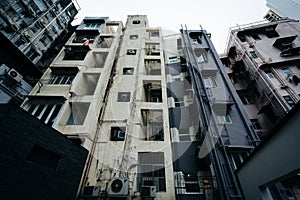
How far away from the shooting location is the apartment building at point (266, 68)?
12.8 meters

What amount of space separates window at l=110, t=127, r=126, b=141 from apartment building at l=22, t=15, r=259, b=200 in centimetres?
7

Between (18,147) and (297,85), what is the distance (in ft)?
65.8

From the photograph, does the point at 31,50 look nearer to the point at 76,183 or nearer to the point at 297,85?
the point at 76,183

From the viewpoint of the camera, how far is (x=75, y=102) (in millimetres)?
10359

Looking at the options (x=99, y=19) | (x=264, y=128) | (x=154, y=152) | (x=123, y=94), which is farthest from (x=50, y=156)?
(x=99, y=19)

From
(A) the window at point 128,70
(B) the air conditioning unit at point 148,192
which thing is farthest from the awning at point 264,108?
(A) the window at point 128,70

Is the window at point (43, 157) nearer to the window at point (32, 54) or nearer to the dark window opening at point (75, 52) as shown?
the dark window opening at point (75, 52)

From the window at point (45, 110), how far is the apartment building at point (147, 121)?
0.18 feet

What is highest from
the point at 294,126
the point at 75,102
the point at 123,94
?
the point at 123,94

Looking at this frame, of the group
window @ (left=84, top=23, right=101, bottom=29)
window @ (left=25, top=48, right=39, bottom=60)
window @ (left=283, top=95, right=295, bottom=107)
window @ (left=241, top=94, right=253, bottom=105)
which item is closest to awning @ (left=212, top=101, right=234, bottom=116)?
window @ (left=283, top=95, right=295, bottom=107)

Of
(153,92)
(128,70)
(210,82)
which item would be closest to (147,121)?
(153,92)

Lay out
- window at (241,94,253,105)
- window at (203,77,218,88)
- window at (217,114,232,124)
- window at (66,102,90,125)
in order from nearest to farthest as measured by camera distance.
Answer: window at (66,102,90,125) → window at (217,114,232,124) → window at (203,77,218,88) → window at (241,94,253,105)

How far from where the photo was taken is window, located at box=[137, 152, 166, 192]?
8.19m

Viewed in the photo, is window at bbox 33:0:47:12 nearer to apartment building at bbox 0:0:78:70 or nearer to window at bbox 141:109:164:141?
apartment building at bbox 0:0:78:70
